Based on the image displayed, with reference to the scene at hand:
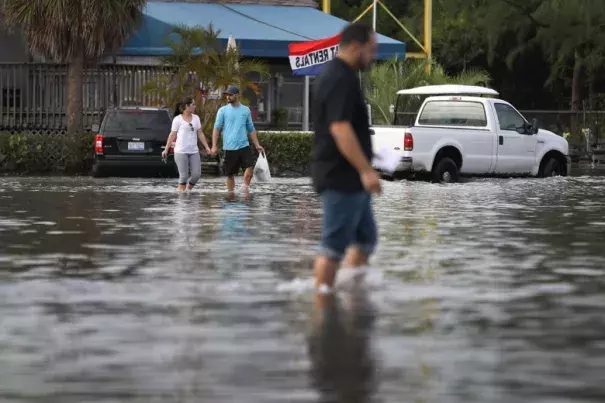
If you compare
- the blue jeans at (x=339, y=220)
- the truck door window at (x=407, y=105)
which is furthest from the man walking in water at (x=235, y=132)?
the truck door window at (x=407, y=105)

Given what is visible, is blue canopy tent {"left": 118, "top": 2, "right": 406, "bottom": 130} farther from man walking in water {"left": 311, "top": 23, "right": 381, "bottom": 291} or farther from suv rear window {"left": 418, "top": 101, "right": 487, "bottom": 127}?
man walking in water {"left": 311, "top": 23, "right": 381, "bottom": 291}

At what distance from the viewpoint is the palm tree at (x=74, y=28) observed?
38094 mm

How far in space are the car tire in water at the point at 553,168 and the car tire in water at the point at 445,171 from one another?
2867 millimetres

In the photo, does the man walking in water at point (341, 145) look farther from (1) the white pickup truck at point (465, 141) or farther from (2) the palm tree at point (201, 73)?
(2) the palm tree at point (201, 73)

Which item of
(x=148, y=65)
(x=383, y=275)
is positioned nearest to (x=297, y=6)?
(x=148, y=65)

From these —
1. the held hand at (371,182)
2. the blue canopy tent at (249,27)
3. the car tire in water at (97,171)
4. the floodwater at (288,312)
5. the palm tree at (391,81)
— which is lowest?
the car tire in water at (97,171)

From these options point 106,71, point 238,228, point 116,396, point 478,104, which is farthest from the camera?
point 106,71

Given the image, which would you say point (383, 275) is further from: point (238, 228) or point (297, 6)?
point (297, 6)

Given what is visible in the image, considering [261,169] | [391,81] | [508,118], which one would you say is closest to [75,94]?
[391,81]

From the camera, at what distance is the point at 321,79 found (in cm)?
1191

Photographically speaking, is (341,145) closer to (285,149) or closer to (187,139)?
(187,139)

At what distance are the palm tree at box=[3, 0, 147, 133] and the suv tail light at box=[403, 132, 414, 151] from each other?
9.15m

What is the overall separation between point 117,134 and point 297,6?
14.7 meters

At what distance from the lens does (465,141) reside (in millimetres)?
33750
